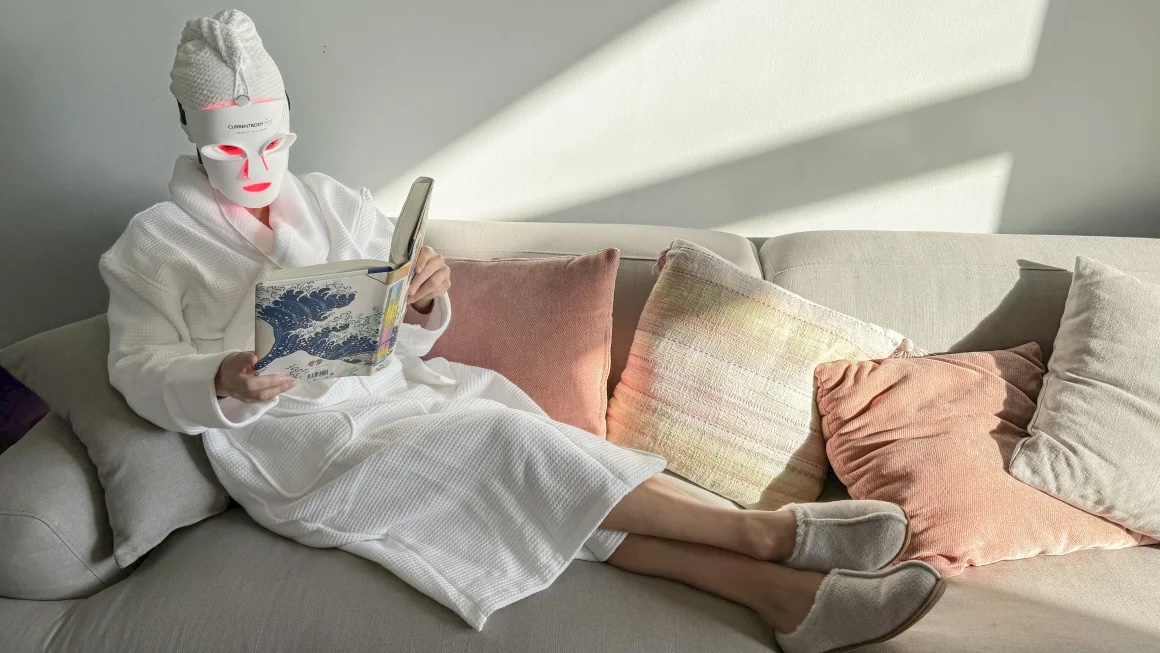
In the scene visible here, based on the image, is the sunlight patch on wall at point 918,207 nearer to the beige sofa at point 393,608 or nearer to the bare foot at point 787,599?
the beige sofa at point 393,608

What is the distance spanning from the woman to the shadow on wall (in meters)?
0.82

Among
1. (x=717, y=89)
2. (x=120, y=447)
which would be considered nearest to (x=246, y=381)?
(x=120, y=447)

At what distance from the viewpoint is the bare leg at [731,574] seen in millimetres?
1233

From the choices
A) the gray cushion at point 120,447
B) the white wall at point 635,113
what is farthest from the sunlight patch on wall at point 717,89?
the gray cushion at point 120,447

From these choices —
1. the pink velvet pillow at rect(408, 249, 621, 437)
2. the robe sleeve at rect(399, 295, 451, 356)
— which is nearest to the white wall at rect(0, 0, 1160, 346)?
the pink velvet pillow at rect(408, 249, 621, 437)

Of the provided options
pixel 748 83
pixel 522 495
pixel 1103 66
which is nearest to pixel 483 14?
pixel 748 83

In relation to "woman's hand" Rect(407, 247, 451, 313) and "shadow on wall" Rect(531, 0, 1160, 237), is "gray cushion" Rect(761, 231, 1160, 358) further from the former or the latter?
"woman's hand" Rect(407, 247, 451, 313)

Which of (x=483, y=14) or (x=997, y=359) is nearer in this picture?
(x=997, y=359)

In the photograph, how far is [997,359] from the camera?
165cm

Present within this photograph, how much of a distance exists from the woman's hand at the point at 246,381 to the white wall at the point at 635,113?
0.85 m

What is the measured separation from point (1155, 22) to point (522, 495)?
172 centimetres

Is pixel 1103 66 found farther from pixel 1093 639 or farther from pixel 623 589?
pixel 623 589

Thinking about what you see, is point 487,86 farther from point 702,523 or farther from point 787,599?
point 787,599

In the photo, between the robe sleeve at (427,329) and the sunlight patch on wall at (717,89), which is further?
the sunlight patch on wall at (717,89)
